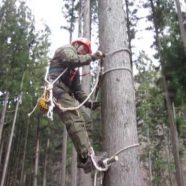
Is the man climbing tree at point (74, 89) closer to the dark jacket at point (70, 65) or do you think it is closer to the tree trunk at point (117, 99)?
the dark jacket at point (70, 65)

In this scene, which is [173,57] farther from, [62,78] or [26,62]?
[62,78]

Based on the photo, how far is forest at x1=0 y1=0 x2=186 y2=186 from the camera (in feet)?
8.14

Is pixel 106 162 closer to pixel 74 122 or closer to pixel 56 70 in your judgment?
pixel 74 122

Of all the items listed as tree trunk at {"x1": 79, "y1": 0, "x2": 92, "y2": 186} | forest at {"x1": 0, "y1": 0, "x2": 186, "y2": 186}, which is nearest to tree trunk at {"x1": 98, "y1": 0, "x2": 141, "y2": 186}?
forest at {"x1": 0, "y1": 0, "x2": 186, "y2": 186}

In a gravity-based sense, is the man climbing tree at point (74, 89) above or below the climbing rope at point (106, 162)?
above

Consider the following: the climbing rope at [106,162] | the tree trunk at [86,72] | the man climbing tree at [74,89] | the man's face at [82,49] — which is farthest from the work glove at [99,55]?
the tree trunk at [86,72]

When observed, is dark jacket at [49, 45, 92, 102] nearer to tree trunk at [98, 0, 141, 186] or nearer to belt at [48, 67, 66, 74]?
belt at [48, 67, 66, 74]

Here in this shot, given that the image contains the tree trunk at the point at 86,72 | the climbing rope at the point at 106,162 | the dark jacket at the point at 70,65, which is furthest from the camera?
the tree trunk at the point at 86,72

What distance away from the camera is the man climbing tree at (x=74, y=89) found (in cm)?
261

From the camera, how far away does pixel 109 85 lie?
2.63m

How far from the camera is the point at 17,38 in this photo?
14.7 m

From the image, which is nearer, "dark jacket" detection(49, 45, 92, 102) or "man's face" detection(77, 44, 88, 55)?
"dark jacket" detection(49, 45, 92, 102)

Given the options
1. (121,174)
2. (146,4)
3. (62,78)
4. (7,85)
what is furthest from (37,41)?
(121,174)

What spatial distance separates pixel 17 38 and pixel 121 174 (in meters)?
13.4
